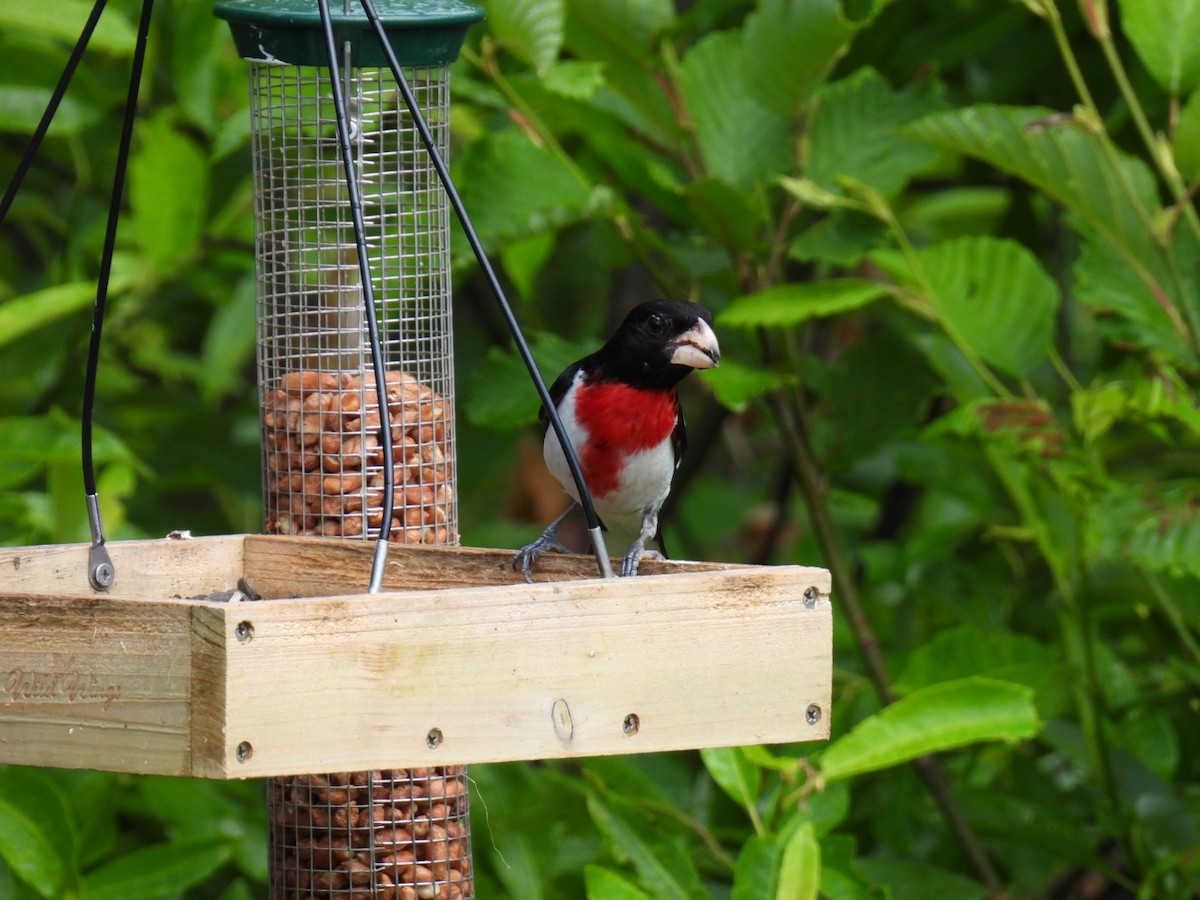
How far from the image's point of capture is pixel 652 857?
10.0ft

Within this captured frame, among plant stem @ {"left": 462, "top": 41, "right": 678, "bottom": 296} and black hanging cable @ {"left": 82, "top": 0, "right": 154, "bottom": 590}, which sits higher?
plant stem @ {"left": 462, "top": 41, "right": 678, "bottom": 296}

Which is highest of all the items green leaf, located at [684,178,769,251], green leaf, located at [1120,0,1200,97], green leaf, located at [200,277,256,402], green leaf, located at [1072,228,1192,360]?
green leaf, located at [200,277,256,402]

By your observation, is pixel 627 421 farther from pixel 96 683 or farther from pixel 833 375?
pixel 96 683

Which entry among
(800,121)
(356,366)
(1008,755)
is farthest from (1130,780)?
(356,366)

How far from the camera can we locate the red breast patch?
350 cm

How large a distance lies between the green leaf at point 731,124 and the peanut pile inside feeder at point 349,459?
878mm

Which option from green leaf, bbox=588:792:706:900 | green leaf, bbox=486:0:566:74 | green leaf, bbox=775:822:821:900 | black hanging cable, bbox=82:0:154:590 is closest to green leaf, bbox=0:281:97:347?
black hanging cable, bbox=82:0:154:590

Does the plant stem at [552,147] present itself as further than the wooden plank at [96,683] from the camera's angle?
Yes

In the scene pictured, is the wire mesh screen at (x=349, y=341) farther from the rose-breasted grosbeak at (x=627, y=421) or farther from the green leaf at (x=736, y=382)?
the green leaf at (x=736, y=382)

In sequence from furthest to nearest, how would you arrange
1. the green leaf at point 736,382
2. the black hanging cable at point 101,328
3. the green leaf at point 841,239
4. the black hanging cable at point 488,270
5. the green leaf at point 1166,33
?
the green leaf at point 841,239 → the green leaf at point 736,382 → the green leaf at point 1166,33 → the black hanging cable at point 101,328 → the black hanging cable at point 488,270

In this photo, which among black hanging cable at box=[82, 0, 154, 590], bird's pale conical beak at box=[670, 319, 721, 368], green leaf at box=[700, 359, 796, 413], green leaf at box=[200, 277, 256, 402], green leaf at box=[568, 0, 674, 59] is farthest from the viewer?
green leaf at box=[200, 277, 256, 402]

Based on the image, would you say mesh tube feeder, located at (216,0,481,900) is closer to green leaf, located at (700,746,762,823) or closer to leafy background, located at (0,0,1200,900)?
leafy background, located at (0,0,1200,900)

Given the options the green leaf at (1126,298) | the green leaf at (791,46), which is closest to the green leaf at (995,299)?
the green leaf at (1126,298)

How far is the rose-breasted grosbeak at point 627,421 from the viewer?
11.3ft
